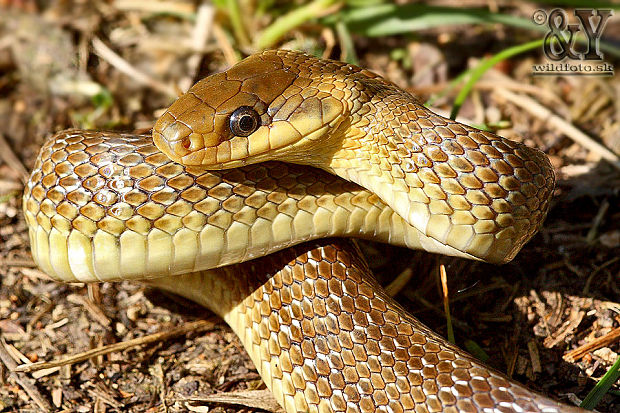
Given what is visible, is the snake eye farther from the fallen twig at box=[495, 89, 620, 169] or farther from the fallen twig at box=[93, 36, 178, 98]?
the fallen twig at box=[495, 89, 620, 169]

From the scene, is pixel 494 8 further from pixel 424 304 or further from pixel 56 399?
pixel 56 399

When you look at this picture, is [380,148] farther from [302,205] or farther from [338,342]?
[338,342]

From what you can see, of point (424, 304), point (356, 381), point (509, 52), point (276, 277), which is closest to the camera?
point (356, 381)

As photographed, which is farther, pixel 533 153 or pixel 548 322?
pixel 548 322

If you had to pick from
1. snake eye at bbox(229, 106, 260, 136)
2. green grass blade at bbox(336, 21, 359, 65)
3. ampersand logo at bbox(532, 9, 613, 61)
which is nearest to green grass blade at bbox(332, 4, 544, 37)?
green grass blade at bbox(336, 21, 359, 65)

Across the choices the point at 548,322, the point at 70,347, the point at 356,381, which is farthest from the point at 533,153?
the point at 70,347

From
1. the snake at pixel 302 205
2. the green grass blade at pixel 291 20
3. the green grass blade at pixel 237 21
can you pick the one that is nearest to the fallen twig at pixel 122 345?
the snake at pixel 302 205

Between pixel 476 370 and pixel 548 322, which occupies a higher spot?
pixel 476 370

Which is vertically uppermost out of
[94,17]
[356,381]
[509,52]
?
[94,17]
